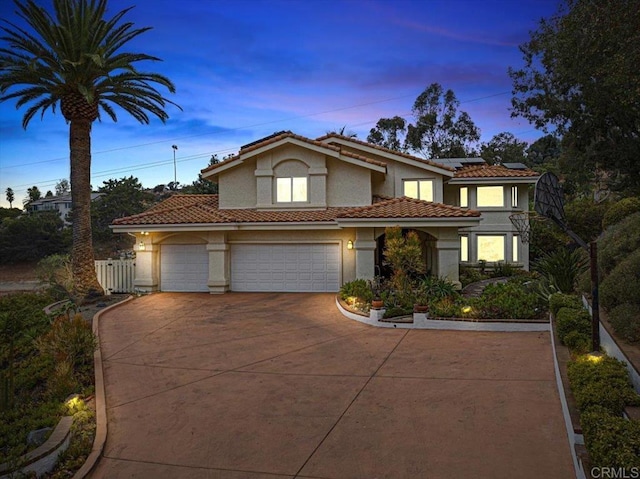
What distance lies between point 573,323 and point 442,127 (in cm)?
3894

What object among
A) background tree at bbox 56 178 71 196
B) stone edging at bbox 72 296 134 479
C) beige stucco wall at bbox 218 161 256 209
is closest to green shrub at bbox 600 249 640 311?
stone edging at bbox 72 296 134 479

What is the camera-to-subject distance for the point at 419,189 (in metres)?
21.0

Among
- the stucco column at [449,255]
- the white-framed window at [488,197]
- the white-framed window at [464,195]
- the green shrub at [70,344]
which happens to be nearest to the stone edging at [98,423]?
the green shrub at [70,344]

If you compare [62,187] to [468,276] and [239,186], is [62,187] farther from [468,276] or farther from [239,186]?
[468,276]

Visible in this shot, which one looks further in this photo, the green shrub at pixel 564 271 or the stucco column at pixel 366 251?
the stucco column at pixel 366 251

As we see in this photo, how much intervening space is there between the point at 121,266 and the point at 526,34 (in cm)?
2130

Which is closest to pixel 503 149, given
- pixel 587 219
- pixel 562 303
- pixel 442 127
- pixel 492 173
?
pixel 442 127

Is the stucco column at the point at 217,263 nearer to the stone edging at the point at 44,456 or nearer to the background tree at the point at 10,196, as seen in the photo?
the stone edging at the point at 44,456

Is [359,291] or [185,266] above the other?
[185,266]

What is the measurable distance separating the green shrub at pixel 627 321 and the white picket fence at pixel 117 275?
60.7ft

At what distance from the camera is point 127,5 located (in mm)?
18484

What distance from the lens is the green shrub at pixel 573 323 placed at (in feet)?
25.9

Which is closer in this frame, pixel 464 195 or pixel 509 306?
pixel 509 306

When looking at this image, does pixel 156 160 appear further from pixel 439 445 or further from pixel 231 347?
pixel 439 445
